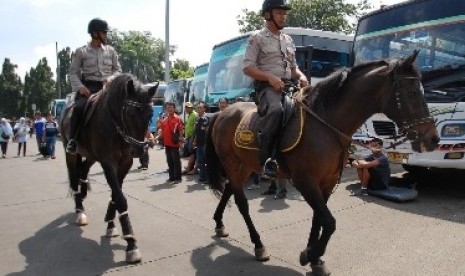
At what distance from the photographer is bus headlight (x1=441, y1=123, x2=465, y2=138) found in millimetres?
6214

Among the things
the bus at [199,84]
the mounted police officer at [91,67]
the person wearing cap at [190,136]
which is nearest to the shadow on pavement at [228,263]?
the mounted police officer at [91,67]

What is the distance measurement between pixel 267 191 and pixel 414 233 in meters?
3.22

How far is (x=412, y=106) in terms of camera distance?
138 inches

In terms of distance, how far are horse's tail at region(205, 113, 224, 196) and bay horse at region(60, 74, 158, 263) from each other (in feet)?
3.41

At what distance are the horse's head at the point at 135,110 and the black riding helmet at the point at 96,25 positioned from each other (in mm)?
1436

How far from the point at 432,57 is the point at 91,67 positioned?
5803mm

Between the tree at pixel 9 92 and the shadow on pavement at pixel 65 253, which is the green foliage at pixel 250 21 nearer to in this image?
the shadow on pavement at pixel 65 253

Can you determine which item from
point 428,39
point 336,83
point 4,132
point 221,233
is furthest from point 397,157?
point 4,132

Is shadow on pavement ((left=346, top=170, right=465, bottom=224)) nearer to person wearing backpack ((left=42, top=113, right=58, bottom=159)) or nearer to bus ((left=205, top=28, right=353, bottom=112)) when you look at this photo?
bus ((left=205, top=28, right=353, bottom=112))

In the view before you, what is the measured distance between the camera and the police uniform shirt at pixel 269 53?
435 cm

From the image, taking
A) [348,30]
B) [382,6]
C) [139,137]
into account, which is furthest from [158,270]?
[348,30]

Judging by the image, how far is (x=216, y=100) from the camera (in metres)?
11.2

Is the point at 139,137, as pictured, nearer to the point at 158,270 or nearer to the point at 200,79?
the point at 158,270

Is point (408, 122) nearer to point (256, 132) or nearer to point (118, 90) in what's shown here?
point (256, 132)
